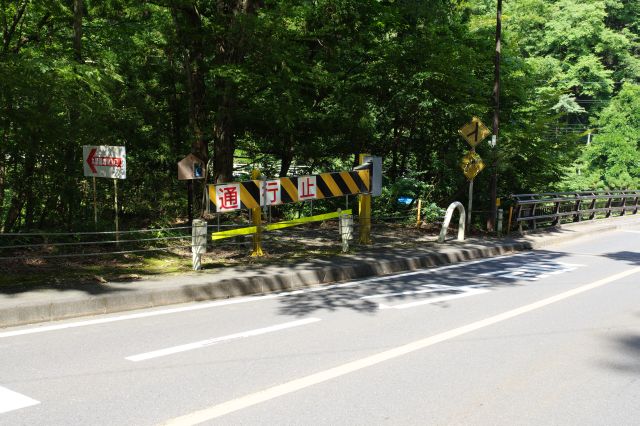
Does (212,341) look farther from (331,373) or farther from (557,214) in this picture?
(557,214)

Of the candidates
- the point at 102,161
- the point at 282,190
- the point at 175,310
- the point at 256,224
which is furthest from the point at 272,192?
the point at 175,310

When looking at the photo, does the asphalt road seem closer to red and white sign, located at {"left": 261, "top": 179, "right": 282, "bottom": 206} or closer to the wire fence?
the wire fence

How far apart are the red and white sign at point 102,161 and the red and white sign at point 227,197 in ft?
7.04

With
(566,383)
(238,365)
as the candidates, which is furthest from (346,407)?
(566,383)

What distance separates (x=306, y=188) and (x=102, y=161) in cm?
373

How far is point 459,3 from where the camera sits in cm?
1905

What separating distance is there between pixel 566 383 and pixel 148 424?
3.62 metres

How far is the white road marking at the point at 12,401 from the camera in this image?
4.07 metres

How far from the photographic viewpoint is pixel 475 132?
14.6 metres

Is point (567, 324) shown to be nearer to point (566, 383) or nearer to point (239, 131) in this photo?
point (566, 383)

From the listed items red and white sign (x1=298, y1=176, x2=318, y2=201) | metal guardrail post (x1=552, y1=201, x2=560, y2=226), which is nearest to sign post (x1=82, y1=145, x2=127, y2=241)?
red and white sign (x1=298, y1=176, x2=318, y2=201)

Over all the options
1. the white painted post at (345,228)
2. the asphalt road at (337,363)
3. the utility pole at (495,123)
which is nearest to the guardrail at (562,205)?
the utility pole at (495,123)

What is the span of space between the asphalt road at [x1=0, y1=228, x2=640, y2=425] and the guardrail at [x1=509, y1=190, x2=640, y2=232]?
30.9 ft

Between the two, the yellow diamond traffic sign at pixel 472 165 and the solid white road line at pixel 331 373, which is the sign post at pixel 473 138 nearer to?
the yellow diamond traffic sign at pixel 472 165
